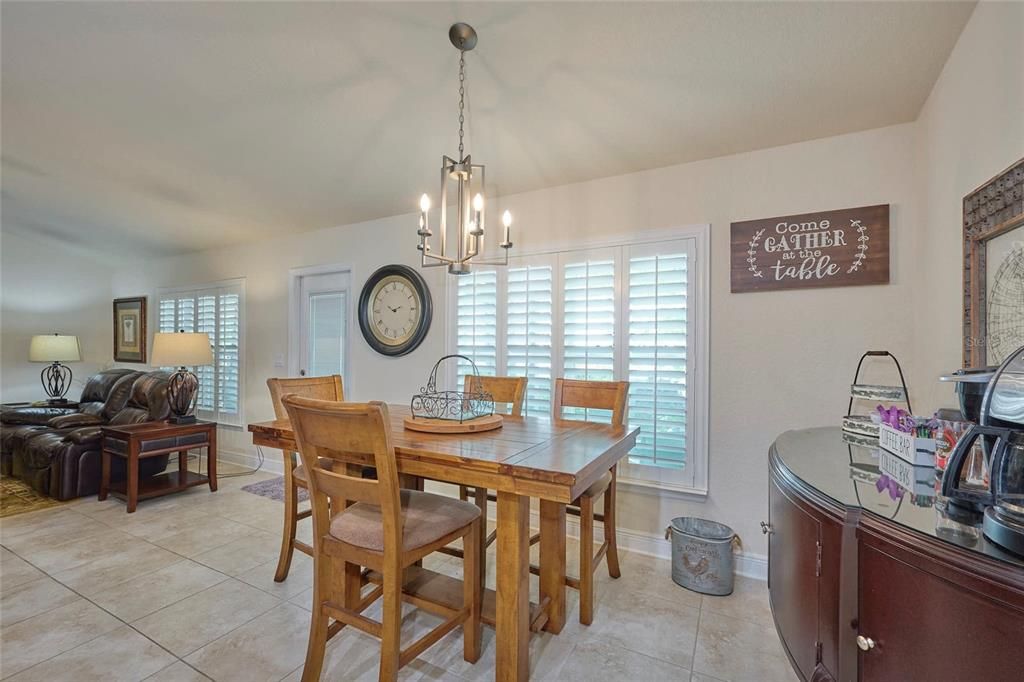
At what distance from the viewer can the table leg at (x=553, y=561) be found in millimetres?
1872

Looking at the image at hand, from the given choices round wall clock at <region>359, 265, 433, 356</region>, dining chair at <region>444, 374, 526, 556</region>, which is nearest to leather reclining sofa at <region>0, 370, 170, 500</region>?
round wall clock at <region>359, 265, 433, 356</region>

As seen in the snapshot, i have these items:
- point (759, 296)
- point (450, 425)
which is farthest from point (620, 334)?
point (450, 425)

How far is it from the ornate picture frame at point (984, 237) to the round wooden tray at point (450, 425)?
1713 millimetres

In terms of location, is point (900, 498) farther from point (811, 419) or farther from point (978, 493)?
point (811, 419)

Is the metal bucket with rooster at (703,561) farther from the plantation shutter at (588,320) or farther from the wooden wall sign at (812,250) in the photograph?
the wooden wall sign at (812,250)

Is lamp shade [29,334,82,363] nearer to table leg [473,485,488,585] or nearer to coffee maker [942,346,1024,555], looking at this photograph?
table leg [473,485,488,585]

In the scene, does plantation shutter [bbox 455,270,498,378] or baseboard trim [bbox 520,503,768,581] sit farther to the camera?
plantation shutter [bbox 455,270,498,378]

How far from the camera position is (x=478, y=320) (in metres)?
3.26

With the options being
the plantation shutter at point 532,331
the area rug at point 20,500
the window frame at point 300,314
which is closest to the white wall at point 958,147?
the plantation shutter at point 532,331

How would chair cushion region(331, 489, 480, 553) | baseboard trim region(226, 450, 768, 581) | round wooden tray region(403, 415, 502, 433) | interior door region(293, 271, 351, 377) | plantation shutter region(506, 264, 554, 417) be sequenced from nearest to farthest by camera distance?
chair cushion region(331, 489, 480, 553) < round wooden tray region(403, 415, 502, 433) < baseboard trim region(226, 450, 768, 581) < plantation shutter region(506, 264, 554, 417) < interior door region(293, 271, 351, 377)

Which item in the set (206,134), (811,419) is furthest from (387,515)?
(206,134)

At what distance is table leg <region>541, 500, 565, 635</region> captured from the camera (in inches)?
73.7

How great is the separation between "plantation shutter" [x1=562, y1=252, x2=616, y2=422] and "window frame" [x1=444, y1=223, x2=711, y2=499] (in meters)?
0.03

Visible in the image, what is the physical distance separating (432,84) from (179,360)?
11.1 ft
